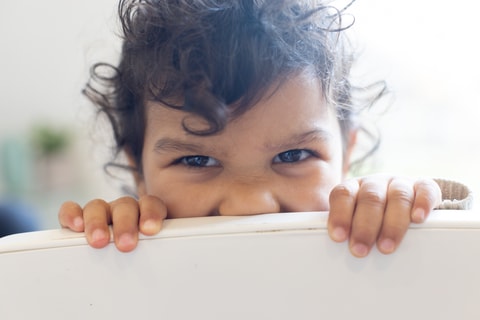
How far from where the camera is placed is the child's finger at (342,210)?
501 millimetres

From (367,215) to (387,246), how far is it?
0.21ft

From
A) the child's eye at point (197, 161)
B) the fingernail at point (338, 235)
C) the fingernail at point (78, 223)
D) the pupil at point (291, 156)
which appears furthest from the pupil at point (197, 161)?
the fingernail at point (338, 235)

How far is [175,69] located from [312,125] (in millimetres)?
195

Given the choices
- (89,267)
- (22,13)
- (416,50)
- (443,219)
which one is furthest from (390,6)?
(22,13)

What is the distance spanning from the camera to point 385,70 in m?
1.35

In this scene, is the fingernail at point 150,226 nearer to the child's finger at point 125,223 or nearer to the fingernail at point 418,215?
the child's finger at point 125,223

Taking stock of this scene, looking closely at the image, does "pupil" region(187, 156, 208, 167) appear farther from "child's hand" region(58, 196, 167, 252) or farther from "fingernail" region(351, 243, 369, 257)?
"fingernail" region(351, 243, 369, 257)

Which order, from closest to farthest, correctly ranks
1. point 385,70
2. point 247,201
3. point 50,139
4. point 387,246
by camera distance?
point 387,246
point 247,201
point 385,70
point 50,139

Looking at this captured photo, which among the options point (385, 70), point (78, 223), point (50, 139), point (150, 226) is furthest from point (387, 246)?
point (50, 139)

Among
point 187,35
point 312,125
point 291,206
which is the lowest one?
point 291,206

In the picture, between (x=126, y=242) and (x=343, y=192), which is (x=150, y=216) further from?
(x=343, y=192)

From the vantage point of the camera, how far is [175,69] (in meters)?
0.75

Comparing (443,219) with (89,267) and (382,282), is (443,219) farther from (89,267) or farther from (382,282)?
(89,267)

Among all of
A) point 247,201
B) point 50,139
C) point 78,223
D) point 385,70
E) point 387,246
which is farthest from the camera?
point 50,139
